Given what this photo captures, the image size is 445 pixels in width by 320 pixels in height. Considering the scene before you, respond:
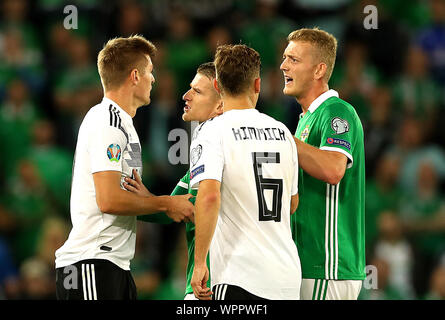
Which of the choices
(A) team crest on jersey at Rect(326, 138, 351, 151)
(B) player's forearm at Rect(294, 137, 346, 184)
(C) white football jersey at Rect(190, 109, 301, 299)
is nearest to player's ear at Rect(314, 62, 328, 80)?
(A) team crest on jersey at Rect(326, 138, 351, 151)

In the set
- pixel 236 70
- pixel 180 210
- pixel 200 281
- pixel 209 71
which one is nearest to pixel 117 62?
pixel 209 71

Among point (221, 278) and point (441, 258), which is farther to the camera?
point (441, 258)

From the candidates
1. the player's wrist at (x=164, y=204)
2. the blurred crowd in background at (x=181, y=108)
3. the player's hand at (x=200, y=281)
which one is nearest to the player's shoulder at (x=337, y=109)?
the player's wrist at (x=164, y=204)

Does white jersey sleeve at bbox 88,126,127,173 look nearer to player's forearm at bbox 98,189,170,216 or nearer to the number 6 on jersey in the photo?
player's forearm at bbox 98,189,170,216

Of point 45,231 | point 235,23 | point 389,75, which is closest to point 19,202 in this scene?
point 45,231

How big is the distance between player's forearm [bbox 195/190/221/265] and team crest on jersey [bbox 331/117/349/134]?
1.14m

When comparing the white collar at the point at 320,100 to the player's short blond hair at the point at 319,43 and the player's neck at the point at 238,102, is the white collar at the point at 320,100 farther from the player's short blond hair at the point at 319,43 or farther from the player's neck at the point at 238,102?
the player's neck at the point at 238,102

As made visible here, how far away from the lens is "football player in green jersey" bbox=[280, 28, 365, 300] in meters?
4.57

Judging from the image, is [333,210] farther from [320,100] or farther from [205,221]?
[205,221]

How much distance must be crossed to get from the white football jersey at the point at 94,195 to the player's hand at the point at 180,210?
29 centimetres

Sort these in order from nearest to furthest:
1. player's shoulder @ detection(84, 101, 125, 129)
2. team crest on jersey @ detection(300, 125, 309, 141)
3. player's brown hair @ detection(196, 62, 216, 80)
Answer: player's shoulder @ detection(84, 101, 125, 129), team crest on jersey @ detection(300, 125, 309, 141), player's brown hair @ detection(196, 62, 216, 80)
